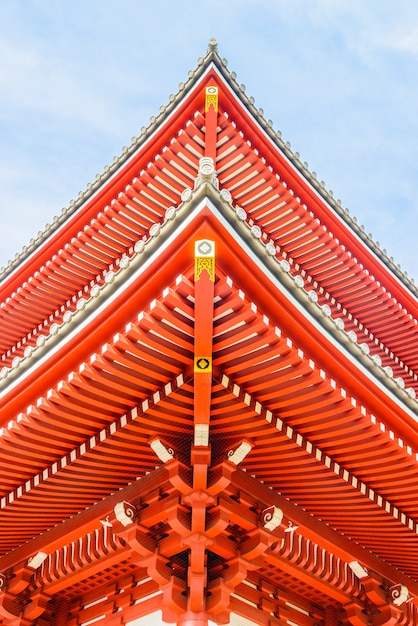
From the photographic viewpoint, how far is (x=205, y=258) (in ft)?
17.0

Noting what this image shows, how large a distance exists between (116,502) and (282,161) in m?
6.54

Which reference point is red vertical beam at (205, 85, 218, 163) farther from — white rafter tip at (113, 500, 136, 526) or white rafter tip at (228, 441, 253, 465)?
white rafter tip at (113, 500, 136, 526)

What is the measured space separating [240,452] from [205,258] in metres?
2.34

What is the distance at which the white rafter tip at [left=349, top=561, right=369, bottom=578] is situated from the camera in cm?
792

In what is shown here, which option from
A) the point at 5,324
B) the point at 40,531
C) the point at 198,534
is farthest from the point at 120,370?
the point at 5,324

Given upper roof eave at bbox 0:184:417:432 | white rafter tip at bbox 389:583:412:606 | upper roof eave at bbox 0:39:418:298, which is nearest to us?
upper roof eave at bbox 0:184:417:432

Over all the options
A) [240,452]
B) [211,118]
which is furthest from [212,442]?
[211,118]

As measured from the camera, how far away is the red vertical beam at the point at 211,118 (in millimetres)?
10336

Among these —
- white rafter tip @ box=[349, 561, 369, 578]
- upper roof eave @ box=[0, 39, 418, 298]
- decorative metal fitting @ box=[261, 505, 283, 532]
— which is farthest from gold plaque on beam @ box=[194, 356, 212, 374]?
upper roof eave @ box=[0, 39, 418, 298]

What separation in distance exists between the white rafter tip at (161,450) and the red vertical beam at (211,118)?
553 centimetres

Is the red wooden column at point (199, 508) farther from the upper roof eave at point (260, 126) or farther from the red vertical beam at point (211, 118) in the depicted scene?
the upper roof eave at point (260, 126)

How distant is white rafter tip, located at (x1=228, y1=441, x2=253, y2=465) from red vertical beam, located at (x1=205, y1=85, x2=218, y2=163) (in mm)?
5532

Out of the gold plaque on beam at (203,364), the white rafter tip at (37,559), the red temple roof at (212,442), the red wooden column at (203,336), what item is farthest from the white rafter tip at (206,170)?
the white rafter tip at (37,559)

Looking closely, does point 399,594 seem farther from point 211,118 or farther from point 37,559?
point 211,118
